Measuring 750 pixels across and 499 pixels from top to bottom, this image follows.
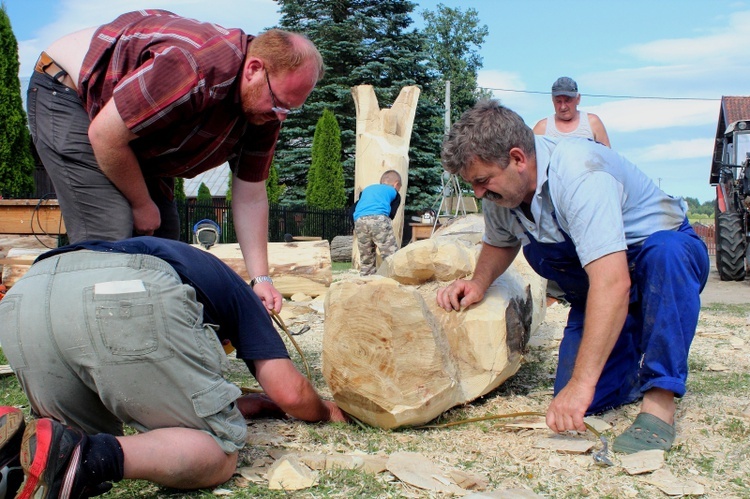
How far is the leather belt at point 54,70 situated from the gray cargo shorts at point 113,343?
935 millimetres

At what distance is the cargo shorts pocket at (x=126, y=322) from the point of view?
1824mm

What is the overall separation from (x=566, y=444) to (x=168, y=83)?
187 centimetres

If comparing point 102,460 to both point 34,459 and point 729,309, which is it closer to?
point 34,459

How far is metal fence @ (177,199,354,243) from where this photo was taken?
47.0 ft

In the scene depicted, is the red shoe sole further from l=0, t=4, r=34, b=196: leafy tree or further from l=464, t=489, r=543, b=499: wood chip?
l=0, t=4, r=34, b=196: leafy tree

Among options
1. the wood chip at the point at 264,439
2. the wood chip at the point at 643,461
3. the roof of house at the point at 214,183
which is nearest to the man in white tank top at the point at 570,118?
the wood chip at the point at 643,461

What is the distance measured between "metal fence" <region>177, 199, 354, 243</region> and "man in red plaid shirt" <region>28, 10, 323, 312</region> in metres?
11.2

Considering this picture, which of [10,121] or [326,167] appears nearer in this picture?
[10,121]

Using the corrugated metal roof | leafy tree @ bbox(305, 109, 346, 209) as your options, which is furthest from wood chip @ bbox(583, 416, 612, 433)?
the corrugated metal roof

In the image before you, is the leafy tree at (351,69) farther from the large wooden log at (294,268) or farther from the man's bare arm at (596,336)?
the man's bare arm at (596,336)

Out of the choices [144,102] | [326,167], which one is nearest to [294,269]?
[144,102]

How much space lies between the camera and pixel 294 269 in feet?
22.1

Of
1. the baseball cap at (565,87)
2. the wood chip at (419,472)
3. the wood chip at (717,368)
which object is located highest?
the baseball cap at (565,87)

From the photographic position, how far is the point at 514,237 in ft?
9.73
